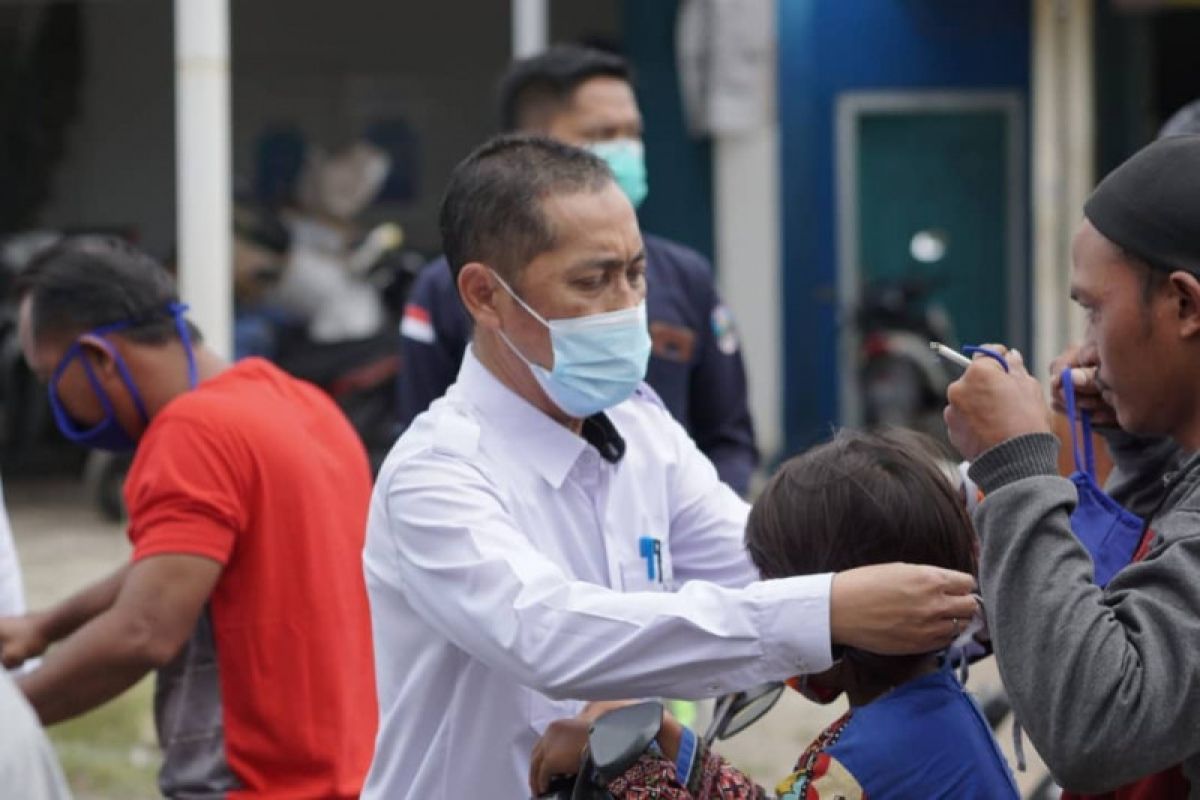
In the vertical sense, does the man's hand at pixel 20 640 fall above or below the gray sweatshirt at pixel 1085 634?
below

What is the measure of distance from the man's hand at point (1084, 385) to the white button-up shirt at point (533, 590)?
1.50 ft

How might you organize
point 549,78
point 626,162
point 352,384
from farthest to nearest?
point 352,384, point 549,78, point 626,162

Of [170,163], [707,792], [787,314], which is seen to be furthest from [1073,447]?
[170,163]

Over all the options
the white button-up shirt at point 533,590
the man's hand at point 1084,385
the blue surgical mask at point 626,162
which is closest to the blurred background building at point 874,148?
the blue surgical mask at point 626,162

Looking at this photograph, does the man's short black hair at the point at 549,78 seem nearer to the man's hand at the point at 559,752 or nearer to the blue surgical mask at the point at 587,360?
the blue surgical mask at the point at 587,360

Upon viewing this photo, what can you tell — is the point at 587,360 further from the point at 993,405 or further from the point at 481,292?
the point at 993,405

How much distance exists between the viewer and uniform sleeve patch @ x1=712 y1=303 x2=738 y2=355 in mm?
4551

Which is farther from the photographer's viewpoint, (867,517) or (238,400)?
(238,400)

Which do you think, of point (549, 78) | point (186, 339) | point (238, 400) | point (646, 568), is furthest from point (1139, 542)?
point (549, 78)

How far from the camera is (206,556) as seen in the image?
327cm

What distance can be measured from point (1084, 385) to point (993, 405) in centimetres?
34

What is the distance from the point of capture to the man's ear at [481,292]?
2764 millimetres

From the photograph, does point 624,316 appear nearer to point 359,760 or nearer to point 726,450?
point 359,760

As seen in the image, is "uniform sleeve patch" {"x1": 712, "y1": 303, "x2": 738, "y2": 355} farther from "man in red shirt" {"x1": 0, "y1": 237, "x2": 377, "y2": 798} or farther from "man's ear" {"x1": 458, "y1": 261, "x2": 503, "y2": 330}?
"man's ear" {"x1": 458, "y1": 261, "x2": 503, "y2": 330}
